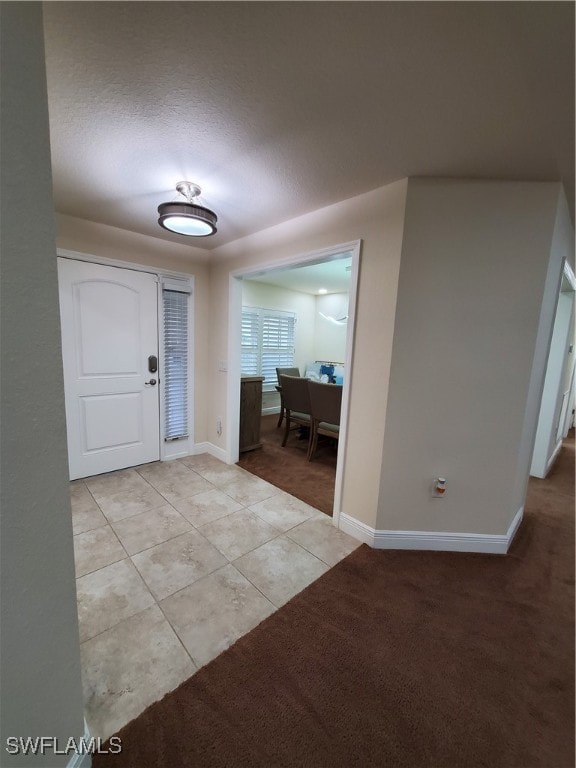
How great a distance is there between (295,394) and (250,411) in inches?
23.0

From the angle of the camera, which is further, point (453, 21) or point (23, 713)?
point (453, 21)

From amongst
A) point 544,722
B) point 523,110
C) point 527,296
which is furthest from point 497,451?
point 523,110

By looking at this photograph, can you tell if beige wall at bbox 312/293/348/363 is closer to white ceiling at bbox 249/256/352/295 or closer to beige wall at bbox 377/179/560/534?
white ceiling at bbox 249/256/352/295

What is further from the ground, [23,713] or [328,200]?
[328,200]

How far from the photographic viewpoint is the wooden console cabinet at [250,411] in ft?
11.5

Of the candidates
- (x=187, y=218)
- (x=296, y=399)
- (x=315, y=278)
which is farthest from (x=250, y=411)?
(x=315, y=278)

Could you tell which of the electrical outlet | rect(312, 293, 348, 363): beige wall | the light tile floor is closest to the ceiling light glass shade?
the light tile floor

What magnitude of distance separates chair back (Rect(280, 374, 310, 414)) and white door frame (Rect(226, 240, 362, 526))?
2.25 feet

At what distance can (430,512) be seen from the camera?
2.01 m

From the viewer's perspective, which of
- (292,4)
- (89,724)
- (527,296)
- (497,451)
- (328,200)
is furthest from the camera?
(328,200)

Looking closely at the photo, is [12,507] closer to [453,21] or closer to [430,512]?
[453,21]

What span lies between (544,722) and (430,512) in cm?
98

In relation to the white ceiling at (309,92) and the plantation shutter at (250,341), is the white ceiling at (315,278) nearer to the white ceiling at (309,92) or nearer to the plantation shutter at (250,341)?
the plantation shutter at (250,341)

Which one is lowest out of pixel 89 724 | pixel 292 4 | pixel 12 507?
pixel 89 724
